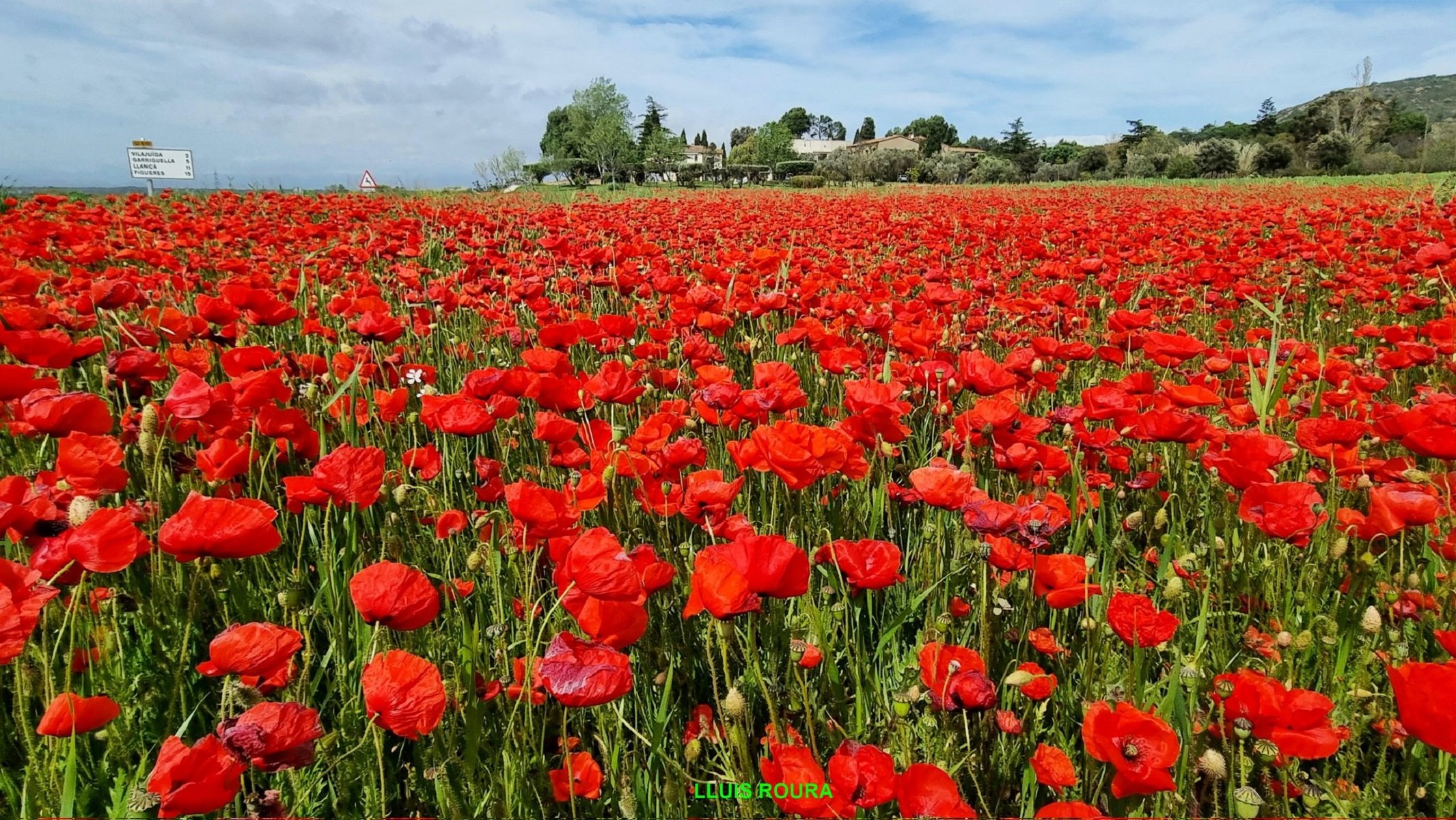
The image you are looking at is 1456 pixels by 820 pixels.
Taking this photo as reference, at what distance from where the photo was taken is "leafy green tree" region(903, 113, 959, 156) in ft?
350

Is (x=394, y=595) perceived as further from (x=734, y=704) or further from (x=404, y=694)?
(x=734, y=704)

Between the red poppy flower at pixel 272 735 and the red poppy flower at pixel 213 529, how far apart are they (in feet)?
1.01

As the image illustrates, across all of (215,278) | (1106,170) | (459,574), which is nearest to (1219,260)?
(459,574)

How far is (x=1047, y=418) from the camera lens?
2.37m

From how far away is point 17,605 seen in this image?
98 centimetres

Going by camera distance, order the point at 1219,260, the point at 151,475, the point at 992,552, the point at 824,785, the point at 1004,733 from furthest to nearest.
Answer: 1. the point at 1219,260
2. the point at 151,475
3. the point at 992,552
4. the point at 1004,733
5. the point at 824,785

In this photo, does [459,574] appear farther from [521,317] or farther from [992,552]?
[521,317]

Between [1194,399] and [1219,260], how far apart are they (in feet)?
14.7

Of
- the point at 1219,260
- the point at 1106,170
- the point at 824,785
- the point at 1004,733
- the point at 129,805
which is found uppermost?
the point at 1106,170

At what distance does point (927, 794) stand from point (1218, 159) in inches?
1736

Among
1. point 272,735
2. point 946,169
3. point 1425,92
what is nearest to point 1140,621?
point 272,735

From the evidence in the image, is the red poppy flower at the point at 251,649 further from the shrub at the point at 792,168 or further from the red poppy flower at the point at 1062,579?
the shrub at the point at 792,168

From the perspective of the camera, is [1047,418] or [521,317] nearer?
[1047,418]

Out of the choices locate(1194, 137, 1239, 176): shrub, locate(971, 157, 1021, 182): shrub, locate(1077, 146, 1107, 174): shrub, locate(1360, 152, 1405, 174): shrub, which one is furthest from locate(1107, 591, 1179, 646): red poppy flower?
locate(1077, 146, 1107, 174): shrub
